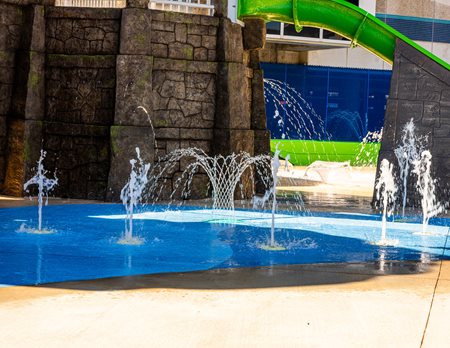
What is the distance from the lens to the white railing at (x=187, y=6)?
13.7 meters

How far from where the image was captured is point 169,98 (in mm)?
13312

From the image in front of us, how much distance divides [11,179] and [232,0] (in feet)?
14.1

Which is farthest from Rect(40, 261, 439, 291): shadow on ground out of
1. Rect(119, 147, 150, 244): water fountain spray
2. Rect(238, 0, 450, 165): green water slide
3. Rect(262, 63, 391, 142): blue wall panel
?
Rect(262, 63, 391, 142): blue wall panel

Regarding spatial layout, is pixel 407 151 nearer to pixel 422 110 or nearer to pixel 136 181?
pixel 422 110

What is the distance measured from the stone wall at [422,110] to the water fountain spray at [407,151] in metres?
0.07

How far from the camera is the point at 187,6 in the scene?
1390cm

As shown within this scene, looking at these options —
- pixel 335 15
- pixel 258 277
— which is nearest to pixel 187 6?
pixel 335 15

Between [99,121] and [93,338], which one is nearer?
[93,338]

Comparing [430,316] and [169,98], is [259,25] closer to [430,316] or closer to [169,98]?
[169,98]

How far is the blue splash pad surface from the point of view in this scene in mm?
7504

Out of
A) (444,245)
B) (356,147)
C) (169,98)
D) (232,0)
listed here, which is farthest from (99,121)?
(356,147)

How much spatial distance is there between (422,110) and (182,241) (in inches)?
229

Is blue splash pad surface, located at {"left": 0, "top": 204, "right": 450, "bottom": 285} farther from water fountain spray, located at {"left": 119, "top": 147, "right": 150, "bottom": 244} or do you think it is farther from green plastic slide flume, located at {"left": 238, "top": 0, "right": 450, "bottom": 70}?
green plastic slide flume, located at {"left": 238, "top": 0, "right": 450, "bottom": 70}

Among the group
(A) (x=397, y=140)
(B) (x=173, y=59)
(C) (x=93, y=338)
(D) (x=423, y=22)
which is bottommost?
(C) (x=93, y=338)
